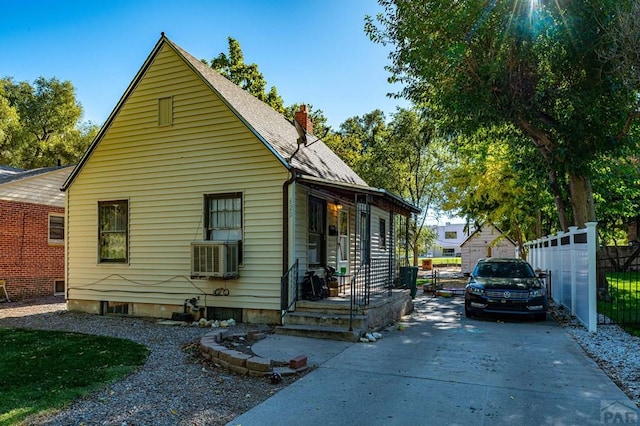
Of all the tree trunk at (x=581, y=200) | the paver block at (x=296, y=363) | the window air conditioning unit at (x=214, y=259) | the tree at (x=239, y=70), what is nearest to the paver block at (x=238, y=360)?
the paver block at (x=296, y=363)

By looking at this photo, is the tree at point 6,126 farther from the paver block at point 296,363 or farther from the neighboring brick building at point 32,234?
the paver block at point 296,363

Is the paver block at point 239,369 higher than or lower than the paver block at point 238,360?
lower

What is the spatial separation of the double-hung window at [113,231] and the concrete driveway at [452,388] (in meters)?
7.32

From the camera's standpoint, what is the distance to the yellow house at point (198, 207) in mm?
9672

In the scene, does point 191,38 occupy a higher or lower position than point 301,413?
higher

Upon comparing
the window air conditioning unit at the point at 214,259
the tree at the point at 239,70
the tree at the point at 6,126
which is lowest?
the window air conditioning unit at the point at 214,259

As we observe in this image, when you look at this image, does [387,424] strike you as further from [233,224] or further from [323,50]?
[323,50]

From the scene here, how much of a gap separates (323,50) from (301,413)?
42.1 feet

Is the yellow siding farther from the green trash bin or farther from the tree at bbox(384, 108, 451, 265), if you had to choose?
the tree at bbox(384, 108, 451, 265)

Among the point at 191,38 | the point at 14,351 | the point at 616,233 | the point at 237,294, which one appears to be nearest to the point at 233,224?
the point at 237,294

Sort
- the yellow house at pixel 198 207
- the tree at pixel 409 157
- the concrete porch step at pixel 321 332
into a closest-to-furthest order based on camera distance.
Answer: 1. the concrete porch step at pixel 321 332
2. the yellow house at pixel 198 207
3. the tree at pixel 409 157

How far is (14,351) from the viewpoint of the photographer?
721 centimetres

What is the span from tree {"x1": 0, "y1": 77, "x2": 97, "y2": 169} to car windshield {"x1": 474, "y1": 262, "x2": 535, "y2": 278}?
Result: 30.1 m

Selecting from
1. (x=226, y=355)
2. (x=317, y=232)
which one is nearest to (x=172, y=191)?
(x=317, y=232)
